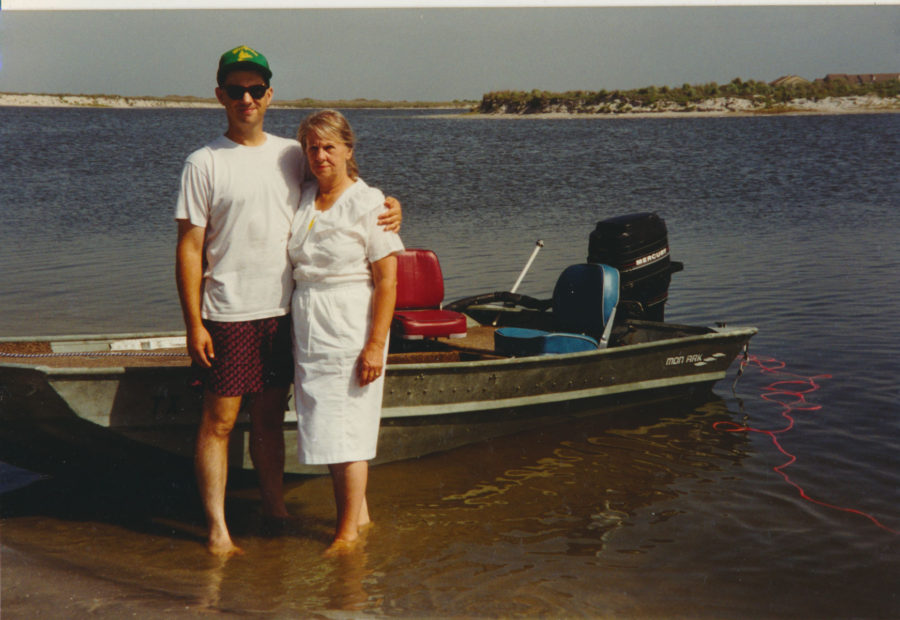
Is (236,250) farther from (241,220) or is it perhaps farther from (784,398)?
(784,398)

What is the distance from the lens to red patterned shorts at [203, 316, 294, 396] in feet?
13.5

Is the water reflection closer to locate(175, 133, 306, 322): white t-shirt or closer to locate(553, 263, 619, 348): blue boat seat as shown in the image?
locate(553, 263, 619, 348): blue boat seat

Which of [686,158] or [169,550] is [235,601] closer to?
[169,550]

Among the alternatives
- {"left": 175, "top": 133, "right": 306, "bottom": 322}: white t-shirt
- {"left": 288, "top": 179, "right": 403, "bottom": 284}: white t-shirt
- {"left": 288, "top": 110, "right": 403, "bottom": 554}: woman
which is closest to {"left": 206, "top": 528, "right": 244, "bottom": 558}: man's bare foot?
{"left": 288, "top": 110, "right": 403, "bottom": 554}: woman

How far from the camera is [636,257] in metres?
7.48

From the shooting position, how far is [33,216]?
741 inches

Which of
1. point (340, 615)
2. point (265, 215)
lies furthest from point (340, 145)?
point (340, 615)

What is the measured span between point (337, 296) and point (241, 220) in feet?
1.73

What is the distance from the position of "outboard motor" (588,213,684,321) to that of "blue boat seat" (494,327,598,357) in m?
1.09

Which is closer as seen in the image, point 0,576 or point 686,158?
point 0,576

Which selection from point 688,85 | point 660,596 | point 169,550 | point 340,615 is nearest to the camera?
point 340,615

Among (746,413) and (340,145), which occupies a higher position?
(340,145)

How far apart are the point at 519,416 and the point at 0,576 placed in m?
3.40

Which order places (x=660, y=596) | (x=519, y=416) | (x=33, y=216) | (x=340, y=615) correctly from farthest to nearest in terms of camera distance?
(x=33, y=216) → (x=519, y=416) → (x=660, y=596) → (x=340, y=615)
